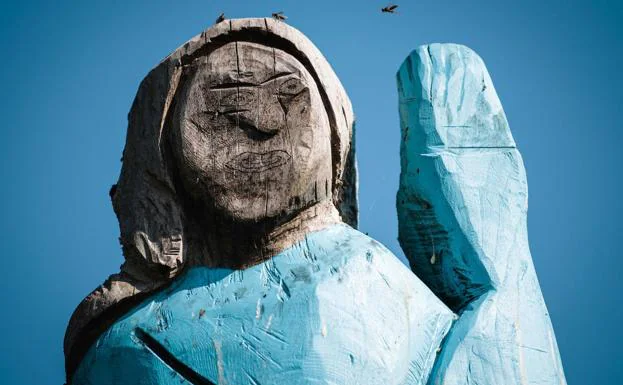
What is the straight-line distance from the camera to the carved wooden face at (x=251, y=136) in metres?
3.82

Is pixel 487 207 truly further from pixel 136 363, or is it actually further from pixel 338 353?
pixel 136 363


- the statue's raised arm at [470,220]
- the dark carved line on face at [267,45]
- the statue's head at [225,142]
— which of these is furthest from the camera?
the dark carved line on face at [267,45]

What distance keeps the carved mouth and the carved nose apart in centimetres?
7

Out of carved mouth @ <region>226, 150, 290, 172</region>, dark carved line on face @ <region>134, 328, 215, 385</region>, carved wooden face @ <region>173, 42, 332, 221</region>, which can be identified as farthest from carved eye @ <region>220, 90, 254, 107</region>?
dark carved line on face @ <region>134, 328, 215, 385</region>

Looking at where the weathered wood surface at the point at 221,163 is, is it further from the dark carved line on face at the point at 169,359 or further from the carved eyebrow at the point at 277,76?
the dark carved line on face at the point at 169,359

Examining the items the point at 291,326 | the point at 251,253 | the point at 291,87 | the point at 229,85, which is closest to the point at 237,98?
the point at 229,85

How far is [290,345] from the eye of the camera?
3572 millimetres

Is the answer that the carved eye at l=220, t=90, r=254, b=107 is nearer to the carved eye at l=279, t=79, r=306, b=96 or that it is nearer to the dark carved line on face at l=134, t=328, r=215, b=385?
the carved eye at l=279, t=79, r=306, b=96

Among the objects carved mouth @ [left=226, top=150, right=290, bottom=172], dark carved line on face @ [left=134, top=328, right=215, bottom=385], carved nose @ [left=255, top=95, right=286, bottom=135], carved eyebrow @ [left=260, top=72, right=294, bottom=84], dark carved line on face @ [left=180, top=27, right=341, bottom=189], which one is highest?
dark carved line on face @ [left=180, top=27, right=341, bottom=189]

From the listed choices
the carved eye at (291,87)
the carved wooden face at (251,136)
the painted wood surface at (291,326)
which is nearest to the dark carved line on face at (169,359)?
the painted wood surface at (291,326)

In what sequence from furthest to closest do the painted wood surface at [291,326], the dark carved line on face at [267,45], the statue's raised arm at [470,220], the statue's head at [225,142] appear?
the dark carved line on face at [267,45] → the statue's head at [225,142] → the statue's raised arm at [470,220] → the painted wood surface at [291,326]

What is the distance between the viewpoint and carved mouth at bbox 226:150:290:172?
12.5ft

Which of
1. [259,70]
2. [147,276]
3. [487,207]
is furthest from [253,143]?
[487,207]

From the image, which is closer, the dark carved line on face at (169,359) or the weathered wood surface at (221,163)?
the dark carved line on face at (169,359)
